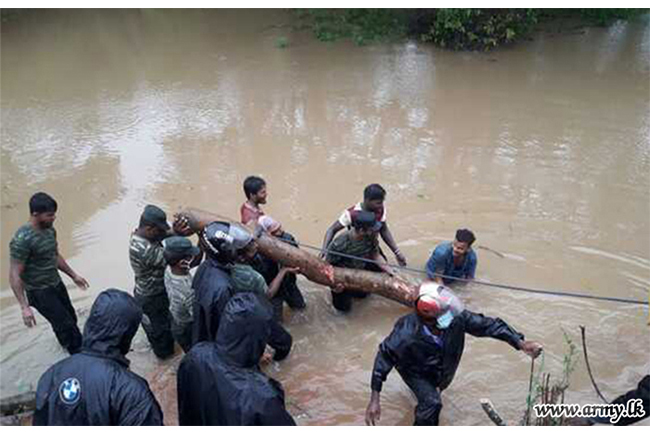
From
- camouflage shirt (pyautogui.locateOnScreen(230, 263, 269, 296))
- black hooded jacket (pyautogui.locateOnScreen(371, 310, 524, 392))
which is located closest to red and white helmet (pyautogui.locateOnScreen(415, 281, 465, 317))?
black hooded jacket (pyautogui.locateOnScreen(371, 310, 524, 392))

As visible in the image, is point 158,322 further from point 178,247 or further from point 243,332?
point 243,332

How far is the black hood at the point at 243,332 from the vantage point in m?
3.27

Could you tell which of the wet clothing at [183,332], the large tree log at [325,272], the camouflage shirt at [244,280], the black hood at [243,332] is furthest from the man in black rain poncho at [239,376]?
the large tree log at [325,272]

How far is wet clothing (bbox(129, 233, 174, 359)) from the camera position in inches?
190

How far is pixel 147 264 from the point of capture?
15.9ft

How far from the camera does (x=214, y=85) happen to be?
11477mm

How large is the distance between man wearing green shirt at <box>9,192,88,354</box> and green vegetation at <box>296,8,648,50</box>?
8.92m

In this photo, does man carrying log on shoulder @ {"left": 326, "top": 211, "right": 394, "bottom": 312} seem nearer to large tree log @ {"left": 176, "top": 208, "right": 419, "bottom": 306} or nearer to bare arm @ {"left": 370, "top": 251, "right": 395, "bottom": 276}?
bare arm @ {"left": 370, "top": 251, "right": 395, "bottom": 276}

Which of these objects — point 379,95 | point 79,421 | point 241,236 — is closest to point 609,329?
point 241,236

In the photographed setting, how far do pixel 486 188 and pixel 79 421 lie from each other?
19.6 feet

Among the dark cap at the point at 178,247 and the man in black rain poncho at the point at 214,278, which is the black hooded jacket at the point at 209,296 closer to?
the man in black rain poncho at the point at 214,278

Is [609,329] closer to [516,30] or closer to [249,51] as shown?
[516,30]

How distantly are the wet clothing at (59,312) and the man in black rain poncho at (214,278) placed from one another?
1421 mm

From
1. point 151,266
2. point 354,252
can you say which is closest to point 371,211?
point 354,252
